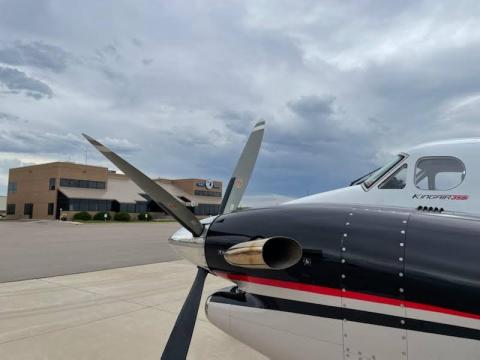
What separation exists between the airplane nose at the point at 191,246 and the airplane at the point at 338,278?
0.05 feet

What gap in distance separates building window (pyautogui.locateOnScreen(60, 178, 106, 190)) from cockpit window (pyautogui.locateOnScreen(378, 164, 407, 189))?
183 ft

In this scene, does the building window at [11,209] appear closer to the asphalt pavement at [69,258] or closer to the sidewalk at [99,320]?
the asphalt pavement at [69,258]

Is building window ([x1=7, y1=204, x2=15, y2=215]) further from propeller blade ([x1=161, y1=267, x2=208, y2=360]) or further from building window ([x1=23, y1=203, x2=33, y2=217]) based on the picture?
propeller blade ([x1=161, y1=267, x2=208, y2=360])

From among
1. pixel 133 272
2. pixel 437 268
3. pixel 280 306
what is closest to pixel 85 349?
pixel 280 306

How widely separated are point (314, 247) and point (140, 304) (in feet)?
22.1

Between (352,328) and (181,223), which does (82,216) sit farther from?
(352,328)

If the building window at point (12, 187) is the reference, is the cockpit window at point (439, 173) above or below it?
below

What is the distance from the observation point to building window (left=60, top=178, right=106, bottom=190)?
182 feet

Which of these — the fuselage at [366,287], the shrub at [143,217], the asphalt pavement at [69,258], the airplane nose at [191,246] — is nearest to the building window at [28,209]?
the shrub at [143,217]

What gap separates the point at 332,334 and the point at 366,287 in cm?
51

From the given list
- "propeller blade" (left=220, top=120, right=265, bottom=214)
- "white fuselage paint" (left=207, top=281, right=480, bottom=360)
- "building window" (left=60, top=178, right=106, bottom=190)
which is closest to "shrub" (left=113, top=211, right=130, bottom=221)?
"building window" (left=60, top=178, right=106, bottom=190)

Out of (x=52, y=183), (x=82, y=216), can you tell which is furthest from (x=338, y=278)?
(x=52, y=183)

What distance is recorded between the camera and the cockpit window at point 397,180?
17.7 feet

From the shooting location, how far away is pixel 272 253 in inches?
132
